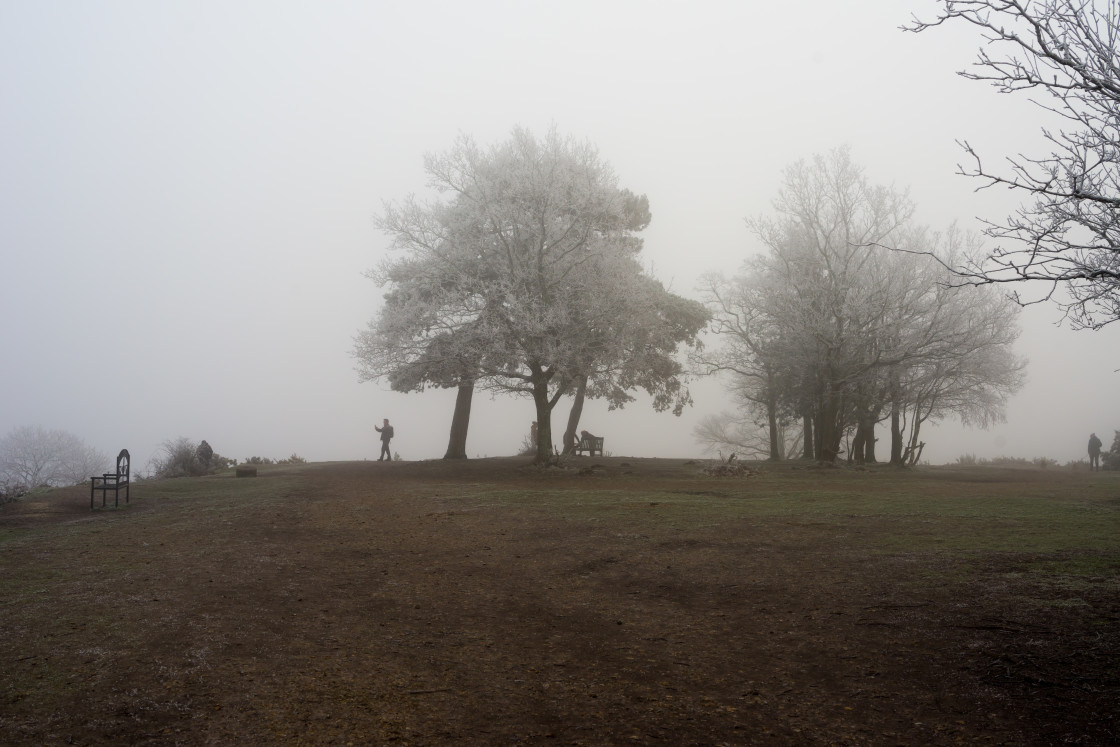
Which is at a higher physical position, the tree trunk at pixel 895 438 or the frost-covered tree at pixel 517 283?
the frost-covered tree at pixel 517 283

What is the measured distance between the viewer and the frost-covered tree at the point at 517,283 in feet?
73.2

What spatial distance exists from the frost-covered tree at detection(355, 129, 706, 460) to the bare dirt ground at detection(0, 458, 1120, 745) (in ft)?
37.6

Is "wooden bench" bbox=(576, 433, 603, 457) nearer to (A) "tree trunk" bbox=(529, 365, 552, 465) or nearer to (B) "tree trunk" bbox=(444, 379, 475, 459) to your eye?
(B) "tree trunk" bbox=(444, 379, 475, 459)

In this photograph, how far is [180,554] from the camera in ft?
31.9

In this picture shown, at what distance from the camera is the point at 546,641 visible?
6.18 meters

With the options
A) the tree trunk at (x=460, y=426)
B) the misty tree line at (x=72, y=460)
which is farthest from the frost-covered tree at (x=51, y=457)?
the tree trunk at (x=460, y=426)

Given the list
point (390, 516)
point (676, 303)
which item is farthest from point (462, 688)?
point (676, 303)

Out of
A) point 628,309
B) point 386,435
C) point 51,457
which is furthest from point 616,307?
point 51,457

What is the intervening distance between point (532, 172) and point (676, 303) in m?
9.44

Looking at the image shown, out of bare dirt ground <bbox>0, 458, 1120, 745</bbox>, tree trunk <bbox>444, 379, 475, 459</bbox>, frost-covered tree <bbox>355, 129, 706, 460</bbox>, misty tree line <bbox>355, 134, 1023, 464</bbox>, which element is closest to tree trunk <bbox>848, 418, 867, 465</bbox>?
misty tree line <bbox>355, 134, 1023, 464</bbox>

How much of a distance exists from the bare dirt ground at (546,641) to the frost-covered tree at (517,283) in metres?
11.5

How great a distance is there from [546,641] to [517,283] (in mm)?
16827

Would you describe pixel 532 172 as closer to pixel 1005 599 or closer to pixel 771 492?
pixel 771 492

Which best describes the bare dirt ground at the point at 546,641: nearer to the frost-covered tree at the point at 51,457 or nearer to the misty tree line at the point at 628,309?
the misty tree line at the point at 628,309
